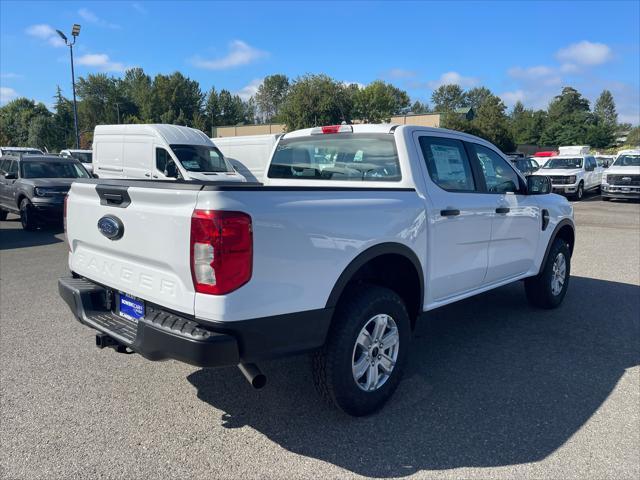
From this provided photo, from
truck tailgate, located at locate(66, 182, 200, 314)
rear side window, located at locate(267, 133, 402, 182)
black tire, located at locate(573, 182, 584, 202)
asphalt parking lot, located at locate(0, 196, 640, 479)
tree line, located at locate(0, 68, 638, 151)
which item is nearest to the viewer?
truck tailgate, located at locate(66, 182, 200, 314)

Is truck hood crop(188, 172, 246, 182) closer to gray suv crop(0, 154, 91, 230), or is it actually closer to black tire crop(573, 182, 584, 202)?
gray suv crop(0, 154, 91, 230)

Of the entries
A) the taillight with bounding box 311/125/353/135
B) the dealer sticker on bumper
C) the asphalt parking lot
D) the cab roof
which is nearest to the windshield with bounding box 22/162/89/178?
the cab roof

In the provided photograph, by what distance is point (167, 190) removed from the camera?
8.63 ft

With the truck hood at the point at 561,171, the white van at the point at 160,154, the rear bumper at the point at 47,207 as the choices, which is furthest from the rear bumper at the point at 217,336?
the truck hood at the point at 561,171

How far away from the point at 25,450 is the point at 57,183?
995cm

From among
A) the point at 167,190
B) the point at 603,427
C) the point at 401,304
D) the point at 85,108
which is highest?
the point at 85,108

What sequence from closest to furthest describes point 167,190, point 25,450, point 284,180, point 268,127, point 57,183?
point 167,190, point 25,450, point 284,180, point 57,183, point 268,127

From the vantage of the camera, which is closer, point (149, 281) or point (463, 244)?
point (149, 281)

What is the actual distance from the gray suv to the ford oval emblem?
30.2ft

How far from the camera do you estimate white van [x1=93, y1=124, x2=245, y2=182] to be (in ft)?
47.3

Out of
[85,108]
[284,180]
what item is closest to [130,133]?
[284,180]

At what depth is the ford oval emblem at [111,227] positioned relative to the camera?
295cm

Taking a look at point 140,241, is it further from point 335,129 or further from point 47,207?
point 47,207

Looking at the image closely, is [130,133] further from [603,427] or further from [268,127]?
[268,127]
